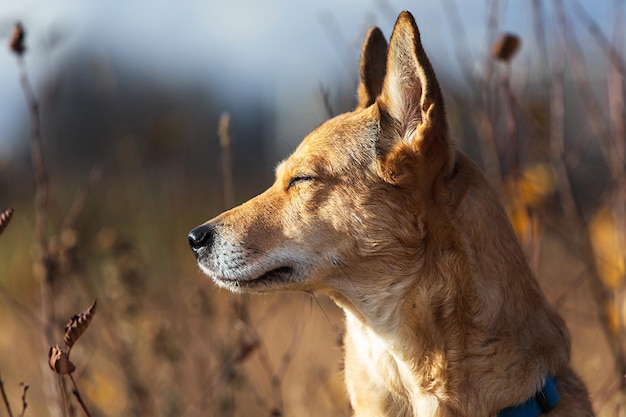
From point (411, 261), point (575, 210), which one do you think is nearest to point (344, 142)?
point (411, 261)

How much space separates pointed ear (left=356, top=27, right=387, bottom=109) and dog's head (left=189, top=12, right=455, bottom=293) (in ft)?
1.57

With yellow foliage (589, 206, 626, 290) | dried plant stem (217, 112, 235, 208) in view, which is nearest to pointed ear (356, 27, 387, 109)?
dried plant stem (217, 112, 235, 208)

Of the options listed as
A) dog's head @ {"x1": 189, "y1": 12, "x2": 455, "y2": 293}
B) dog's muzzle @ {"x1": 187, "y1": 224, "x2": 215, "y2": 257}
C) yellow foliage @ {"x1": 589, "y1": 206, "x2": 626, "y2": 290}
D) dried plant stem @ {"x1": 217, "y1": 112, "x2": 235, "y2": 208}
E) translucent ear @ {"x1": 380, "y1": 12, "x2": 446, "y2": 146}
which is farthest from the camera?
yellow foliage @ {"x1": 589, "y1": 206, "x2": 626, "y2": 290}

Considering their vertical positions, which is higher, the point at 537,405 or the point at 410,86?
the point at 410,86

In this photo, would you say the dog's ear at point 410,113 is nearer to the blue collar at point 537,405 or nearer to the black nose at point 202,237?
the black nose at point 202,237

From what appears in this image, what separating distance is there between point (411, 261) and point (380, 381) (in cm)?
48

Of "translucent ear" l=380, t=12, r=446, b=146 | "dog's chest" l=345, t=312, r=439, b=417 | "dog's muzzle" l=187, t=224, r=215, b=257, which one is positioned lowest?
"dog's chest" l=345, t=312, r=439, b=417

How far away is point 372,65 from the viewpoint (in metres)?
3.57

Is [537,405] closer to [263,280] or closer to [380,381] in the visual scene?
[380,381]

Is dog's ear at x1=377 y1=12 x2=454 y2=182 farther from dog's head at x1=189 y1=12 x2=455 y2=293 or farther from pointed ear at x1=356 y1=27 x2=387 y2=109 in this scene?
pointed ear at x1=356 y1=27 x2=387 y2=109

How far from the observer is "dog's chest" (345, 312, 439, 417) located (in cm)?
289

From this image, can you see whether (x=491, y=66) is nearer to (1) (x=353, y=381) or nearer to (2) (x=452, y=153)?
(2) (x=452, y=153)

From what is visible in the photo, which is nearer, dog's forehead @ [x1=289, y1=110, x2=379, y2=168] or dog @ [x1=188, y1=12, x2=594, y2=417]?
dog @ [x1=188, y1=12, x2=594, y2=417]

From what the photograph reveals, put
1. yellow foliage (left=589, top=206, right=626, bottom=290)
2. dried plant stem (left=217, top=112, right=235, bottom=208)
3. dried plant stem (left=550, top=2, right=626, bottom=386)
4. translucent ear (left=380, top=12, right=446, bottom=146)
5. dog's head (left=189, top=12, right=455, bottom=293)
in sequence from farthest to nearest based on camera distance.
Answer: yellow foliage (left=589, top=206, right=626, bottom=290) < dried plant stem (left=550, top=2, right=626, bottom=386) < dried plant stem (left=217, top=112, right=235, bottom=208) < dog's head (left=189, top=12, right=455, bottom=293) < translucent ear (left=380, top=12, right=446, bottom=146)
